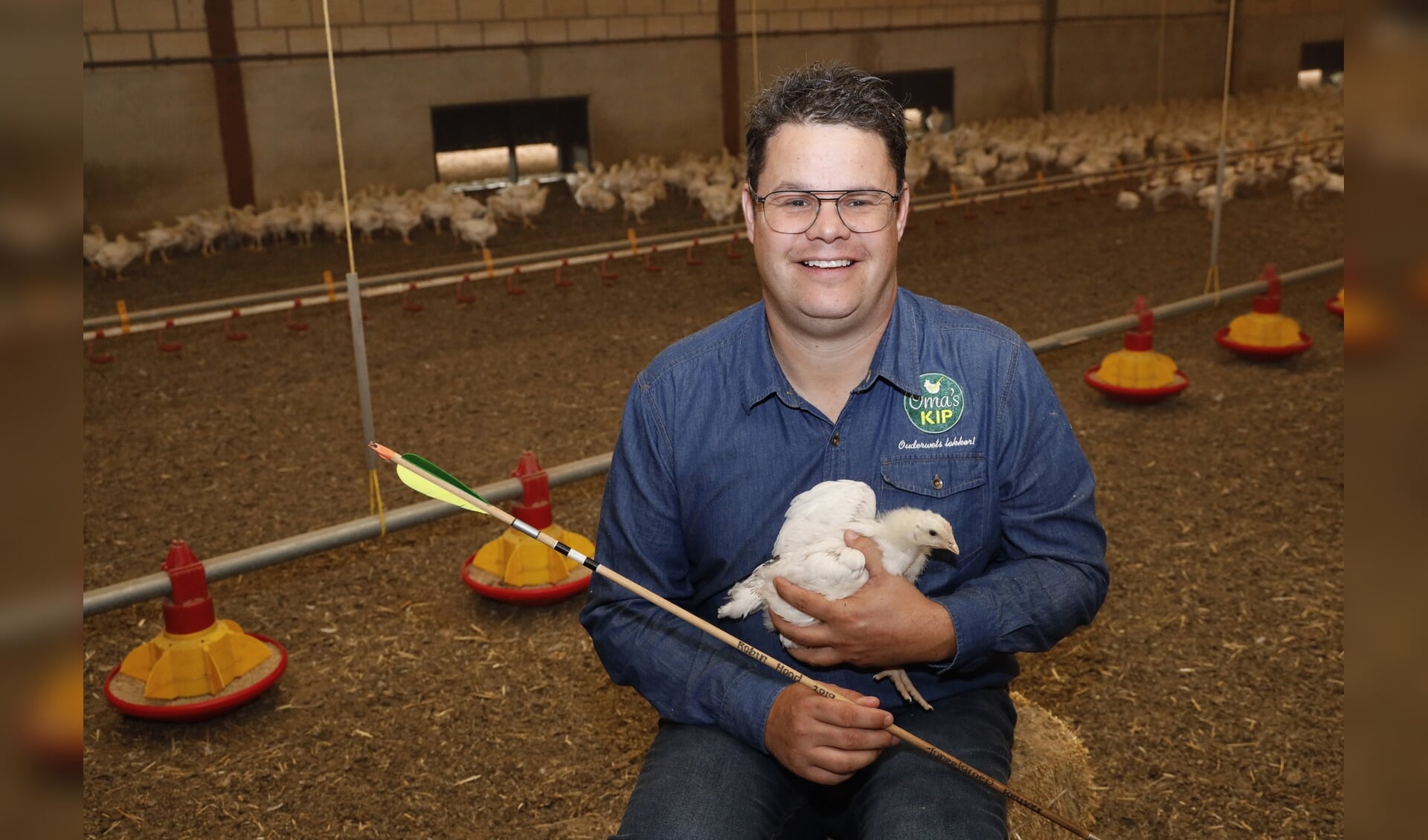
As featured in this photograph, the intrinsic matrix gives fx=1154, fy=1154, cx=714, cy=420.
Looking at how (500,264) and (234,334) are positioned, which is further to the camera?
(500,264)

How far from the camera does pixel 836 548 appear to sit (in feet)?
5.18

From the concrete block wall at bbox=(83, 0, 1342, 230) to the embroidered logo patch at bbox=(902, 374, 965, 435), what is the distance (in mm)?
8608

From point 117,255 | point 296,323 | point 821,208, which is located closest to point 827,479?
point 821,208

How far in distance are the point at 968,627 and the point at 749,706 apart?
33cm

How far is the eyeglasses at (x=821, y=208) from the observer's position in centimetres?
162

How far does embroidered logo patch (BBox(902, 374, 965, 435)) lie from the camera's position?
170 cm

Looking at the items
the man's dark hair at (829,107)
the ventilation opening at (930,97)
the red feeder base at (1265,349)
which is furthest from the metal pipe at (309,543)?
the ventilation opening at (930,97)

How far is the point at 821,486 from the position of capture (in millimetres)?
1656

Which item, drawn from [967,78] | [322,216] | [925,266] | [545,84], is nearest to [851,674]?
[925,266]

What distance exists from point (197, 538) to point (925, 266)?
5.30 meters

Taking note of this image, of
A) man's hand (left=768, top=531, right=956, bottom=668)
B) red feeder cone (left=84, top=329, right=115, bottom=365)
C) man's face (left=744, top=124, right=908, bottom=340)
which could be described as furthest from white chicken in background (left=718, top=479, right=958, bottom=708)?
red feeder cone (left=84, top=329, right=115, bottom=365)

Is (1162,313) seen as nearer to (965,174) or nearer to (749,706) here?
(749,706)

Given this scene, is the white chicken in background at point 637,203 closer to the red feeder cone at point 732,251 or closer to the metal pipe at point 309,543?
the red feeder cone at point 732,251

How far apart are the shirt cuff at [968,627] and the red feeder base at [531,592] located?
1859mm
